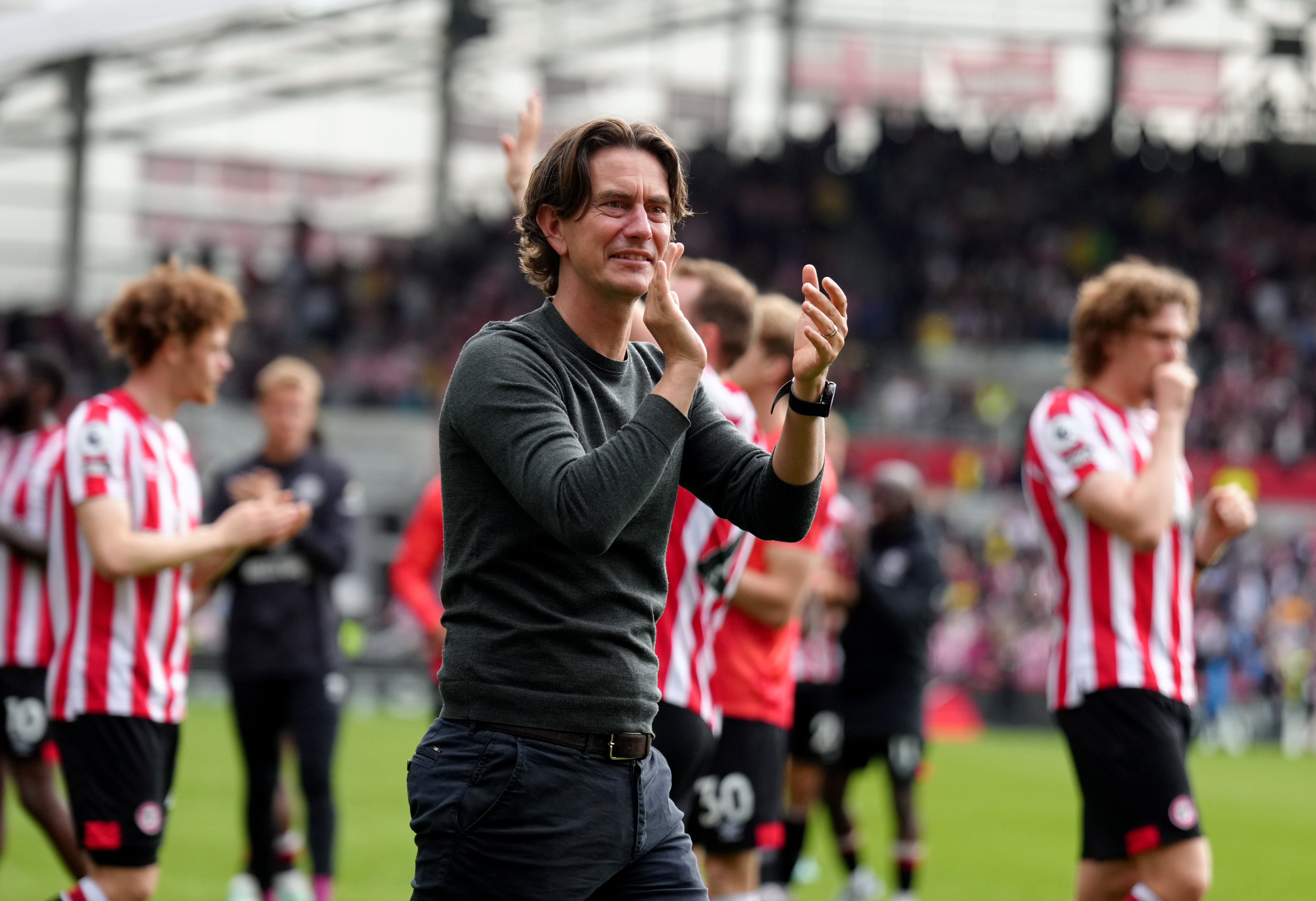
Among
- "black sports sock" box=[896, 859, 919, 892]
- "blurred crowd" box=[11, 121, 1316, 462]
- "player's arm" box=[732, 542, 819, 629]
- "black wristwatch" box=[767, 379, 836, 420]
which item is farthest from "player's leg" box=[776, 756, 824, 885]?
"blurred crowd" box=[11, 121, 1316, 462]

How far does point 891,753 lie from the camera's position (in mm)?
8516

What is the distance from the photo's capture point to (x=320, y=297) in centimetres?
2894

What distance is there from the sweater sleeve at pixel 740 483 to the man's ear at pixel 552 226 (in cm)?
41

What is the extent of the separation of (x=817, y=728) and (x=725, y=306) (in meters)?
4.02

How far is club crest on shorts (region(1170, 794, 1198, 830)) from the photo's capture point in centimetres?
460

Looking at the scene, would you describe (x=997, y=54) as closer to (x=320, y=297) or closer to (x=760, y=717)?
(x=320, y=297)

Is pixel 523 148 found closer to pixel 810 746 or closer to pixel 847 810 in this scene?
pixel 810 746

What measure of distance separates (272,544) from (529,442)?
2.50 meters

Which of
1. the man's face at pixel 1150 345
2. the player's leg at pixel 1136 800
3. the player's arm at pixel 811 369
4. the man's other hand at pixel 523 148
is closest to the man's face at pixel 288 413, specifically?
the man's other hand at pixel 523 148

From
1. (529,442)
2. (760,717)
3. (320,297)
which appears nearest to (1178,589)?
(760,717)

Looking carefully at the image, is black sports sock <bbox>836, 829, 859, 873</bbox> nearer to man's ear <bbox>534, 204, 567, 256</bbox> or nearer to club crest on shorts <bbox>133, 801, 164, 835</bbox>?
club crest on shorts <bbox>133, 801, 164, 835</bbox>

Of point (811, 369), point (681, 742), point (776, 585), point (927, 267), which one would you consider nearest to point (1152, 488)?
point (776, 585)

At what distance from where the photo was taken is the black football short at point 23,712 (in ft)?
20.9

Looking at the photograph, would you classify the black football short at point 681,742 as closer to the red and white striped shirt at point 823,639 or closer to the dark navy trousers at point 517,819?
the dark navy trousers at point 517,819
